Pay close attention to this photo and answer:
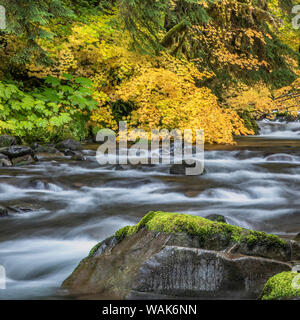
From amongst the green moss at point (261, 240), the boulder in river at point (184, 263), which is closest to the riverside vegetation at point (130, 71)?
the boulder in river at point (184, 263)

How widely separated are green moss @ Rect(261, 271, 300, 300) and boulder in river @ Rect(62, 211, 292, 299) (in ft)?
1.35

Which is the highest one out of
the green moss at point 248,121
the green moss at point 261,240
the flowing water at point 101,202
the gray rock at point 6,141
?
the green moss at point 248,121

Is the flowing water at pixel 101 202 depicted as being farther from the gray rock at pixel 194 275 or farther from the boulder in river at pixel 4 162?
the gray rock at pixel 194 275

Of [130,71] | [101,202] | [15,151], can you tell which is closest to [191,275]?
[101,202]

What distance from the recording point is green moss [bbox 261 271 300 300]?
242 cm

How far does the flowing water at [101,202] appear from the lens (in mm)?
4047

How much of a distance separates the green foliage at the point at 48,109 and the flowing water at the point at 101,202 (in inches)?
68.4

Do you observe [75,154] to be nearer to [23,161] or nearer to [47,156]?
[47,156]

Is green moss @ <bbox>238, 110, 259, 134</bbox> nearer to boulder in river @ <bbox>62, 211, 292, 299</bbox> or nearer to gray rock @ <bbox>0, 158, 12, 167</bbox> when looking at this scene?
gray rock @ <bbox>0, 158, 12, 167</bbox>

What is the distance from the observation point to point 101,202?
20.6ft

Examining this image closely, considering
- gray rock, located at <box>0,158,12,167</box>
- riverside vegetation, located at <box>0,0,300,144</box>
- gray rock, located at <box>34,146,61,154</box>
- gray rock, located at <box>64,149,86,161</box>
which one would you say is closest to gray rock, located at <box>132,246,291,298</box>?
gray rock, located at <box>0,158,12,167</box>

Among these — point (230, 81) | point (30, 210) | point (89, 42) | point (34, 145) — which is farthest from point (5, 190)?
point (230, 81)

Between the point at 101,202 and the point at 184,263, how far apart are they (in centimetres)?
345

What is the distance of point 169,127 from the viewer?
10.3 metres
